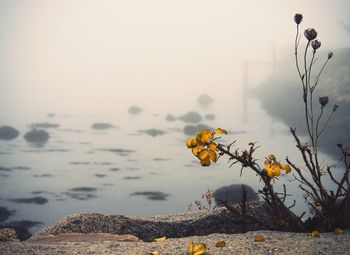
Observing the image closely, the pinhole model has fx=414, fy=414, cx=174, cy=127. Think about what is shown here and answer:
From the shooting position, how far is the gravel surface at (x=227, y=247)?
8.87ft

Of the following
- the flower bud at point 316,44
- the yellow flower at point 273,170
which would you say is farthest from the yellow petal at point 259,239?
the flower bud at point 316,44

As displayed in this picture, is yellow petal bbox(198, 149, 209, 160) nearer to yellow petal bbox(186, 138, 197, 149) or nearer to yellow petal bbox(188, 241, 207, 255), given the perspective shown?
yellow petal bbox(186, 138, 197, 149)

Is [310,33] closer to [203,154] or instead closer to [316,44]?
[316,44]

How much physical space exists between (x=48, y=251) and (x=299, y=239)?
1748mm

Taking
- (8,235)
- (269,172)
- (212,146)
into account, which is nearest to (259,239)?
(269,172)

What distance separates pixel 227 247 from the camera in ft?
9.28

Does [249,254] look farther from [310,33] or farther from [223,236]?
[310,33]

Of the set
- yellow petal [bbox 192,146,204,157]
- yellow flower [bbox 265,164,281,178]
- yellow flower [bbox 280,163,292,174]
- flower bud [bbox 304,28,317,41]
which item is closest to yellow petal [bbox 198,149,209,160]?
yellow petal [bbox 192,146,204,157]

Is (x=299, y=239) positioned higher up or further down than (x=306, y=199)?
further down

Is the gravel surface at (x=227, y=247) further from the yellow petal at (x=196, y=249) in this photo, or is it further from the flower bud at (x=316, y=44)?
the flower bud at (x=316, y=44)

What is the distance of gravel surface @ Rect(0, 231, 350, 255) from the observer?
8.87 feet

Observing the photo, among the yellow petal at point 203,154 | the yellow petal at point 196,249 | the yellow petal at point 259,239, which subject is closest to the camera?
the yellow petal at point 196,249

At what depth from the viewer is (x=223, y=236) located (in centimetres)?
323

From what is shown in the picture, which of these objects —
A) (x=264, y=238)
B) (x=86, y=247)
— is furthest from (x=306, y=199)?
(x=86, y=247)
